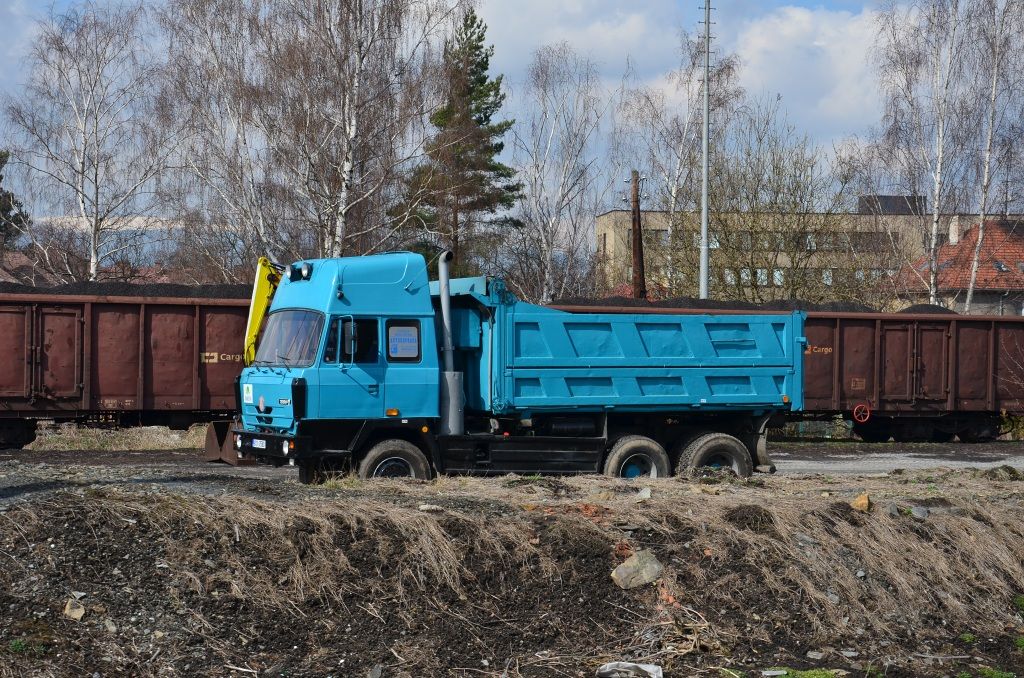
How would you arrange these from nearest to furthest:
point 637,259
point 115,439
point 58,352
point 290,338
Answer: point 290,338, point 58,352, point 115,439, point 637,259

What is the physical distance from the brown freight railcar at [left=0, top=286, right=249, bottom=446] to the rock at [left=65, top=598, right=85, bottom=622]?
11470 millimetres

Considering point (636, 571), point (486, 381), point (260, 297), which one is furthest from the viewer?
point (260, 297)

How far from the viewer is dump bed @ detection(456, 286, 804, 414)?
1259 centimetres

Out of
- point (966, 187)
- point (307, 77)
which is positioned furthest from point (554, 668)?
point (966, 187)

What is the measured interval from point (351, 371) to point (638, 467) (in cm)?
392

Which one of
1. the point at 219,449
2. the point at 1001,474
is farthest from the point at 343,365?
the point at 1001,474

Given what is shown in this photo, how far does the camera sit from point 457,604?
699 centimetres

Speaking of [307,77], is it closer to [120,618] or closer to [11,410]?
[11,410]

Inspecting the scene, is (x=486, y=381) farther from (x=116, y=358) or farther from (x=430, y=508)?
(x=116, y=358)

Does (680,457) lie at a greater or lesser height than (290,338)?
lesser

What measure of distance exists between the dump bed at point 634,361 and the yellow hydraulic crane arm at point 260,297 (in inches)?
103

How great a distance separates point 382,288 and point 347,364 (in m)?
0.98

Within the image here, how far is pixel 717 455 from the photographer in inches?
537

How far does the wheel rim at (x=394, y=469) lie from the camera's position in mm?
11805
